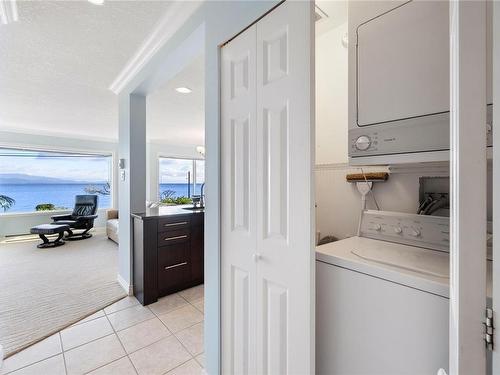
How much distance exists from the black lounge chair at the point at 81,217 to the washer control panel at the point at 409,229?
6.39 m

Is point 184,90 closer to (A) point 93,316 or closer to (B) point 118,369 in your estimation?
(A) point 93,316

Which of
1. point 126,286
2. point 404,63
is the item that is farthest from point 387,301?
point 126,286

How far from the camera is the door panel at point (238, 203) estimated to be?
49.1 inches

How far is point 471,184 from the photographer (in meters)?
0.47

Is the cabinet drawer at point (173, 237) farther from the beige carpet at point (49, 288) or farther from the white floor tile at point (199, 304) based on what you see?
the beige carpet at point (49, 288)

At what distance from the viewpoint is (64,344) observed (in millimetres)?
1992

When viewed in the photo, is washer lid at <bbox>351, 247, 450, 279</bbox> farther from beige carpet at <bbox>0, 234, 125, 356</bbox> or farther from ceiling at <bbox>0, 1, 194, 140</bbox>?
beige carpet at <bbox>0, 234, 125, 356</bbox>

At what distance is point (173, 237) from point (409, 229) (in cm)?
239

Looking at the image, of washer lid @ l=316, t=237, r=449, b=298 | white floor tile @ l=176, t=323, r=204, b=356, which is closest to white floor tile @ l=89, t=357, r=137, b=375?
white floor tile @ l=176, t=323, r=204, b=356

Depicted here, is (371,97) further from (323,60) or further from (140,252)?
(140,252)

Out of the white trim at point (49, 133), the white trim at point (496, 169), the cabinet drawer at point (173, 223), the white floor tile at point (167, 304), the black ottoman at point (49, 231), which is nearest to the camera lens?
the white trim at point (496, 169)

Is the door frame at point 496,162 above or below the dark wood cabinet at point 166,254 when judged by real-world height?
above

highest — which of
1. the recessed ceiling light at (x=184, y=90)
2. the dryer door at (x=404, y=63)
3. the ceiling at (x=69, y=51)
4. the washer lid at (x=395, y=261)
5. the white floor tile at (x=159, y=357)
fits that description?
the recessed ceiling light at (x=184, y=90)

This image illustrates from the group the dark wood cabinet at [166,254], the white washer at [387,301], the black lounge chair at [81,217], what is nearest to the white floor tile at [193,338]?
the dark wood cabinet at [166,254]
